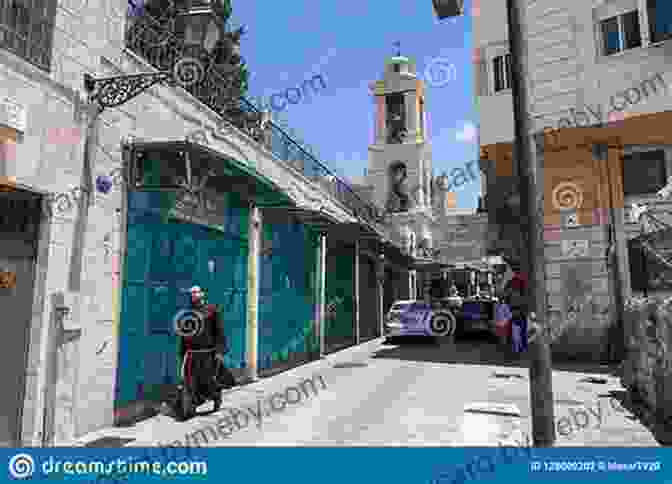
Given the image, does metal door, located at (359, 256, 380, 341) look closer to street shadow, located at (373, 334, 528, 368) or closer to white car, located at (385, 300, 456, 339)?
street shadow, located at (373, 334, 528, 368)

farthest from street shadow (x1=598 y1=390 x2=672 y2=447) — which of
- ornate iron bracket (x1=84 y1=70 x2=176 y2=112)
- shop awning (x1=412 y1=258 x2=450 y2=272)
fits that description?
shop awning (x1=412 y1=258 x2=450 y2=272)

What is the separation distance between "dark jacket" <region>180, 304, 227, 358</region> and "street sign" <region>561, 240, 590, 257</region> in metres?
9.92

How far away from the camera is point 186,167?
776cm

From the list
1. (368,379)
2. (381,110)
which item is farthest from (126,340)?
(381,110)

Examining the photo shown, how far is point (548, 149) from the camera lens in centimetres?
1369

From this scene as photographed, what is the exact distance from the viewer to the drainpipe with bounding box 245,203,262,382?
443 inches

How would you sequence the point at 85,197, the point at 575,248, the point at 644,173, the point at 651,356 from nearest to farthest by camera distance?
the point at 85,197 → the point at 651,356 → the point at 644,173 → the point at 575,248

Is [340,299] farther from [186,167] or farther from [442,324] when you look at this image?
[186,167]

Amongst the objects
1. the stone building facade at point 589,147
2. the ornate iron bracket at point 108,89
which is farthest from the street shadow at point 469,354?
the ornate iron bracket at point 108,89

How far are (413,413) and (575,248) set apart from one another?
26.5ft

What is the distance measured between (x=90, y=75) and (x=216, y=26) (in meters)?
2.62

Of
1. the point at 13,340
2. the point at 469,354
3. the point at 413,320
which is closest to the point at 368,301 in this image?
the point at 413,320

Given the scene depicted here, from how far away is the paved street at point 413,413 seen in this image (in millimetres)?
6344

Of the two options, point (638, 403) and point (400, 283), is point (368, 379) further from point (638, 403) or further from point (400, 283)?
point (400, 283)
